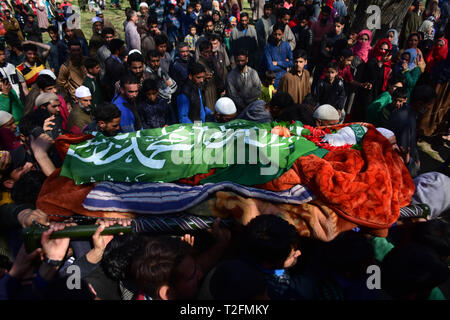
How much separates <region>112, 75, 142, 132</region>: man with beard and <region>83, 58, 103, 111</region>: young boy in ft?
4.03

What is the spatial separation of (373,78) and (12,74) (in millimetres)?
6340

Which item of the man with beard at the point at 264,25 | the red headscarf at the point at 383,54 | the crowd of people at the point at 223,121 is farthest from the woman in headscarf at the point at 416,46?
the man with beard at the point at 264,25

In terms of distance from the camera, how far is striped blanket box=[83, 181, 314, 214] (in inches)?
90.0

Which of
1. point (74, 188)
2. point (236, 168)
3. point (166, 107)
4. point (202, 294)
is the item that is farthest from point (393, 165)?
point (166, 107)

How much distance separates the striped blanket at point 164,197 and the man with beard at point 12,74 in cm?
405

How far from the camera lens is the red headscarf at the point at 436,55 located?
6.14 metres

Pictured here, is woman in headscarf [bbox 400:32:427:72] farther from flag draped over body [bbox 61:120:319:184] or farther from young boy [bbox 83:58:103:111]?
young boy [bbox 83:58:103:111]

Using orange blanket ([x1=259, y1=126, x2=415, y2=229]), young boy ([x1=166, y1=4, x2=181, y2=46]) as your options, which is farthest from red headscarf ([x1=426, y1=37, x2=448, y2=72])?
young boy ([x1=166, y1=4, x2=181, y2=46])

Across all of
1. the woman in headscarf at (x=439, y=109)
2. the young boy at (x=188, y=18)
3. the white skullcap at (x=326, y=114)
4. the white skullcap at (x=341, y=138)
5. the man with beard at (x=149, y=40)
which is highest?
the young boy at (x=188, y=18)

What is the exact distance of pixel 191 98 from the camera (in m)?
4.23

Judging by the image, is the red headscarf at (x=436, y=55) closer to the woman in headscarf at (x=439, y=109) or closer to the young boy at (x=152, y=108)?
the woman in headscarf at (x=439, y=109)

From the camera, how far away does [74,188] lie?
2.42 m

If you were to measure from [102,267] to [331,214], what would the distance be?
1.65 metres

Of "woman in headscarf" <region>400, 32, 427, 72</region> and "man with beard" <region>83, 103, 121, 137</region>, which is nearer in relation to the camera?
"man with beard" <region>83, 103, 121, 137</region>
